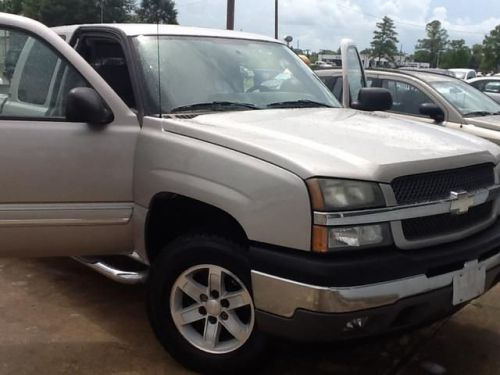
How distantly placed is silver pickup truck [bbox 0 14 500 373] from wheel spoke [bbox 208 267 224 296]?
12 mm

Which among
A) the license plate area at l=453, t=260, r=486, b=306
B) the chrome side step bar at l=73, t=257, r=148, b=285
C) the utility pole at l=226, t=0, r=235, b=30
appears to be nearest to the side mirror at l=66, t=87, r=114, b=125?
the chrome side step bar at l=73, t=257, r=148, b=285

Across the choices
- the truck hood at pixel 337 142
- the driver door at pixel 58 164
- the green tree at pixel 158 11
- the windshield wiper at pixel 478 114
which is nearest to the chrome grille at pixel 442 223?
the truck hood at pixel 337 142

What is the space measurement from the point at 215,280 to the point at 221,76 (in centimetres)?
139

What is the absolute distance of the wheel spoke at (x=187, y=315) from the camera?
335 cm

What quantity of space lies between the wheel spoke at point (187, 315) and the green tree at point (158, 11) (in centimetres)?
176

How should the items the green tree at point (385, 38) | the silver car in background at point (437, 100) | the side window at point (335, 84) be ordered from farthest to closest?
the green tree at point (385, 38) → the side window at point (335, 84) → the silver car in background at point (437, 100)

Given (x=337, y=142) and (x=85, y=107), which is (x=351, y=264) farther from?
(x=85, y=107)

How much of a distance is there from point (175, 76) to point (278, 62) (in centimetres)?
101

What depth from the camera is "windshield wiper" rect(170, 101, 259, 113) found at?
361cm

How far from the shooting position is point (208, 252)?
123 inches

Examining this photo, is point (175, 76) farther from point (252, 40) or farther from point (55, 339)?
point (55, 339)

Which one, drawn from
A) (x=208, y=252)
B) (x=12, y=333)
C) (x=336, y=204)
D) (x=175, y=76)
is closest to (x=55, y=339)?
(x=12, y=333)

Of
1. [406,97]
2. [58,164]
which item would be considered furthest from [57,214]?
[406,97]

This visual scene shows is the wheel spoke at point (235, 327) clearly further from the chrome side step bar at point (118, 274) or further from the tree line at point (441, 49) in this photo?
the tree line at point (441, 49)
